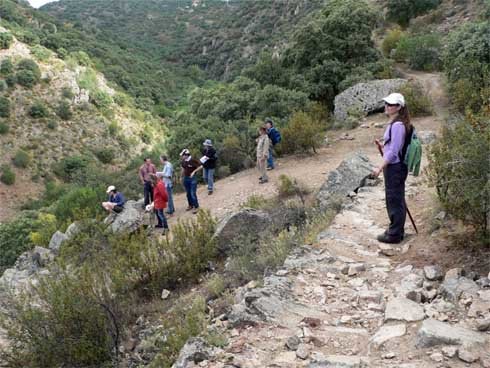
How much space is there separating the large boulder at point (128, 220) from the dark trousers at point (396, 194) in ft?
20.6

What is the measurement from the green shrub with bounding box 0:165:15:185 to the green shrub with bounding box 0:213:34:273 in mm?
15825

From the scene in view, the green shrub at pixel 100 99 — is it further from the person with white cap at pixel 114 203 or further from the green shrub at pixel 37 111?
the person with white cap at pixel 114 203

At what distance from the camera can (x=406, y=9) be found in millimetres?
24859

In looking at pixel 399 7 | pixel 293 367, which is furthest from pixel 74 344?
pixel 399 7

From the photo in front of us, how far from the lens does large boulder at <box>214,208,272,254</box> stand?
26.2 feet

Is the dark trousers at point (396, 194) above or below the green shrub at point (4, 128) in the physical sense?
above

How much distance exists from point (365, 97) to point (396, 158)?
10.4 meters

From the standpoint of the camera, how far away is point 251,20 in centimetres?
6334

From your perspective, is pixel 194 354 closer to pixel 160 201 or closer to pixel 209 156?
pixel 160 201

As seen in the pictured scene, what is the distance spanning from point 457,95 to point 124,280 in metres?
10.0

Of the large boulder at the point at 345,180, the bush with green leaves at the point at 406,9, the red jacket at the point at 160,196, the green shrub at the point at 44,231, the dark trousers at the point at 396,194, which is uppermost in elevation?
the bush with green leaves at the point at 406,9

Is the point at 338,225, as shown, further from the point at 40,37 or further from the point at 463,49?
the point at 40,37

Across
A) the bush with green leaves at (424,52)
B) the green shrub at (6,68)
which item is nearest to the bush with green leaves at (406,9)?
the bush with green leaves at (424,52)

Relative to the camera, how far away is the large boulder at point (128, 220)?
34.1 feet
